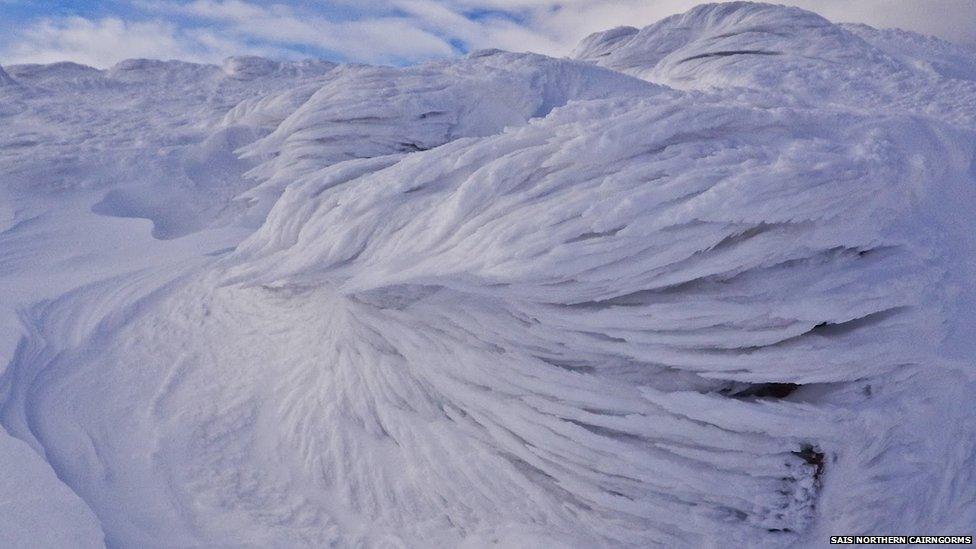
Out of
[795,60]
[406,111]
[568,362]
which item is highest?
[795,60]

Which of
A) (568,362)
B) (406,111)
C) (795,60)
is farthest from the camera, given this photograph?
(795,60)

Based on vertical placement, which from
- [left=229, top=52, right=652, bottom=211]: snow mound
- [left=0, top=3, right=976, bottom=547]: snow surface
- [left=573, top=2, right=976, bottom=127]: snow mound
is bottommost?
[left=0, top=3, right=976, bottom=547]: snow surface

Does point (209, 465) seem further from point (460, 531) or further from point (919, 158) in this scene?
point (919, 158)

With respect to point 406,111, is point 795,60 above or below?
above

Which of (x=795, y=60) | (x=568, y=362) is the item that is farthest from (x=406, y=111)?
(x=795, y=60)

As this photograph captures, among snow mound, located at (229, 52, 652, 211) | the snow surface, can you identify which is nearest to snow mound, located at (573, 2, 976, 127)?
snow mound, located at (229, 52, 652, 211)

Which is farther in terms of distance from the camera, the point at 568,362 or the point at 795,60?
the point at 795,60

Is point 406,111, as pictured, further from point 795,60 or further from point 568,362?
point 795,60

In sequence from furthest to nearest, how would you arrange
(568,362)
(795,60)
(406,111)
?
1. (795,60)
2. (406,111)
3. (568,362)

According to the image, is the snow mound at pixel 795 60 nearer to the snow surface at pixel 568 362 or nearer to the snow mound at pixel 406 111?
the snow mound at pixel 406 111

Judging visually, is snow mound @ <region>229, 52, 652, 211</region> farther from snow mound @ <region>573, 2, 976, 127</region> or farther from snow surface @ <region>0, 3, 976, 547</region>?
snow surface @ <region>0, 3, 976, 547</region>
